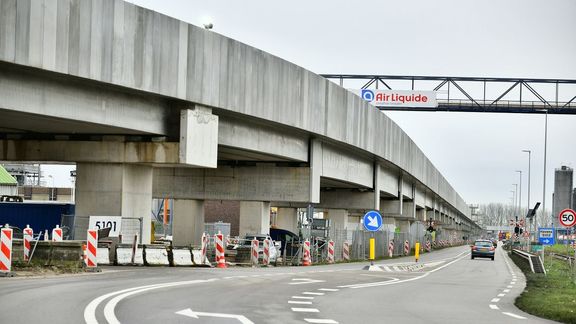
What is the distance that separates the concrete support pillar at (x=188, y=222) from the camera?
4672cm

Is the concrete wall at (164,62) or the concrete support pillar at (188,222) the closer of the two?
the concrete wall at (164,62)

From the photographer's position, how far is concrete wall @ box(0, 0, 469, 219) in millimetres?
22000

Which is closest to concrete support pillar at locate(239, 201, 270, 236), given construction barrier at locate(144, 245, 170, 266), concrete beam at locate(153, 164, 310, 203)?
concrete beam at locate(153, 164, 310, 203)

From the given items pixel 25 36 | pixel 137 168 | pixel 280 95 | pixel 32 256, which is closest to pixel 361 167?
pixel 280 95

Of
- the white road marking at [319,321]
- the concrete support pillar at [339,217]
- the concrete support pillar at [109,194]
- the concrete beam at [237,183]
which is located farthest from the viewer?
the concrete support pillar at [339,217]

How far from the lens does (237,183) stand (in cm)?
4131

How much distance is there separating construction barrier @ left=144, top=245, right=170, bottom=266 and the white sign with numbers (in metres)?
1.31

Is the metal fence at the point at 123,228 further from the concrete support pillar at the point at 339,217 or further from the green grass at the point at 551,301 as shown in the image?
the concrete support pillar at the point at 339,217

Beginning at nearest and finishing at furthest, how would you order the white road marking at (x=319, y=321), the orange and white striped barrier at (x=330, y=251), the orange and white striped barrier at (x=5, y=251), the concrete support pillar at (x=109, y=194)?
1. the white road marking at (x=319, y=321)
2. the orange and white striped barrier at (x=5, y=251)
3. the concrete support pillar at (x=109, y=194)
4. the orange and white striped barrier at (x=330, y=251)

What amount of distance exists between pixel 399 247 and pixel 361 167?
19.3 metres

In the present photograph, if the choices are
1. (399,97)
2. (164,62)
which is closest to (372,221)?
(164,62)

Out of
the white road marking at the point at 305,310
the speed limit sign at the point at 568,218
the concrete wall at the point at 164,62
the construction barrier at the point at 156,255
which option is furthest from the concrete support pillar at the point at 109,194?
the speed limit sign at the point at 568,218

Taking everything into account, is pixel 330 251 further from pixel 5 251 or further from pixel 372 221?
pixel 5 251

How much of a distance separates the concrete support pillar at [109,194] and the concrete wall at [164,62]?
2.17 meters
